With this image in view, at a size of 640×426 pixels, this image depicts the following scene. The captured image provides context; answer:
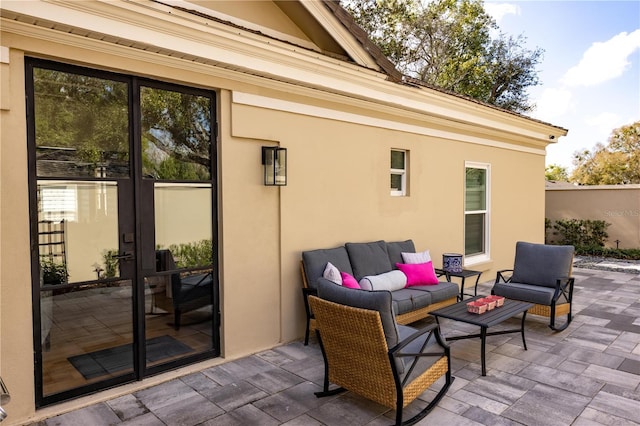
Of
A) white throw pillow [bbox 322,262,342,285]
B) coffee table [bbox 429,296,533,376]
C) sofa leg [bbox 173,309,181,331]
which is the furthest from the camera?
white throw pillow [bbox 322,262,342,285]

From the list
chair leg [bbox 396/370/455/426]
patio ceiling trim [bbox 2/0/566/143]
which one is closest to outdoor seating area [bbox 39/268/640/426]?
chair leg [bbox 396/370/455/426]

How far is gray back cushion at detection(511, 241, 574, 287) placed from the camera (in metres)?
5.95

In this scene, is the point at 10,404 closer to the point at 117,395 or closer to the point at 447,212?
the point at 117,395

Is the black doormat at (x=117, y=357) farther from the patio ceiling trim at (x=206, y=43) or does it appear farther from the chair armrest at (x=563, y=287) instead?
the chair armrest at (x=563, y=287)

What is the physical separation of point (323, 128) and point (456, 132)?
3.41 m

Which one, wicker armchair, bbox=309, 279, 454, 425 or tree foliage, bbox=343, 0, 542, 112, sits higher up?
tree foliage, bbox=343, 0, 542, 112

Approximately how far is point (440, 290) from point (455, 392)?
201 centimetres

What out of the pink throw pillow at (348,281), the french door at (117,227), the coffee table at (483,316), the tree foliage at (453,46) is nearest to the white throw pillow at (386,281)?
the pink throw pillow at (348,281)

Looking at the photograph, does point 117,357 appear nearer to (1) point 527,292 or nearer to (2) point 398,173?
(2) point 398,173

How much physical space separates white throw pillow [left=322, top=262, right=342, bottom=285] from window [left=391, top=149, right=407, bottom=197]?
2.30m

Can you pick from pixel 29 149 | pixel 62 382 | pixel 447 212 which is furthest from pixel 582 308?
pixel 29 149

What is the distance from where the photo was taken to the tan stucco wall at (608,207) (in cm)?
1228

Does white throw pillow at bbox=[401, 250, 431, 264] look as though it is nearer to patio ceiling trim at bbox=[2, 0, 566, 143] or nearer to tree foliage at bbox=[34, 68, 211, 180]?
patio ceiling trim at bbox=[2, 0, 566, 143]

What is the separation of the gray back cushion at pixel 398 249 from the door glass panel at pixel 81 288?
3569 millimetres
